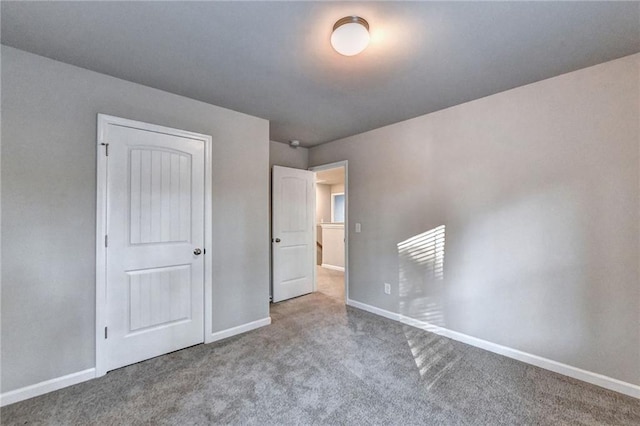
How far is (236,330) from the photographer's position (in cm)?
290

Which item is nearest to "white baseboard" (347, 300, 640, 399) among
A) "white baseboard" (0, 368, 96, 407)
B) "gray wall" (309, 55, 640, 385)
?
"gray wall" (309, 55, 640, 385)

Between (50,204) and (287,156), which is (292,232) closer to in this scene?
(287,156)

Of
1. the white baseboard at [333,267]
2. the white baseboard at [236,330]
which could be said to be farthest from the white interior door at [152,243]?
the white baseboard at [333,267]

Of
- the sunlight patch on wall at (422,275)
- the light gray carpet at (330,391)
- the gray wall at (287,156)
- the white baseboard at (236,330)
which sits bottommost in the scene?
the light gray carpet at (330,391)

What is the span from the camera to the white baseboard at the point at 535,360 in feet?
6.34

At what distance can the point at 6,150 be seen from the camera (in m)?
1.82

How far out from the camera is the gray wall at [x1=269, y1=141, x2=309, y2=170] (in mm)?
4090

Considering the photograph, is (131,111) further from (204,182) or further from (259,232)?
(259,232)

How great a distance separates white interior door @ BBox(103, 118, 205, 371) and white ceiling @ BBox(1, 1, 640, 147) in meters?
0.60

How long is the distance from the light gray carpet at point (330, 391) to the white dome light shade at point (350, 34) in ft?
7.54

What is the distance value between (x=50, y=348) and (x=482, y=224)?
3.70 meters

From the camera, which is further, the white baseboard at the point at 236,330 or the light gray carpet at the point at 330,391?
the white baseboard at the point at 236,330

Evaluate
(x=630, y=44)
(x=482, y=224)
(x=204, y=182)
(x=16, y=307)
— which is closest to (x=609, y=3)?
(x=630, y=44)

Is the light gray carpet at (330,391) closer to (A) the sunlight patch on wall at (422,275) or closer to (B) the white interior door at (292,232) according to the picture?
(A) the sunlight patch on wall at (422,275)
